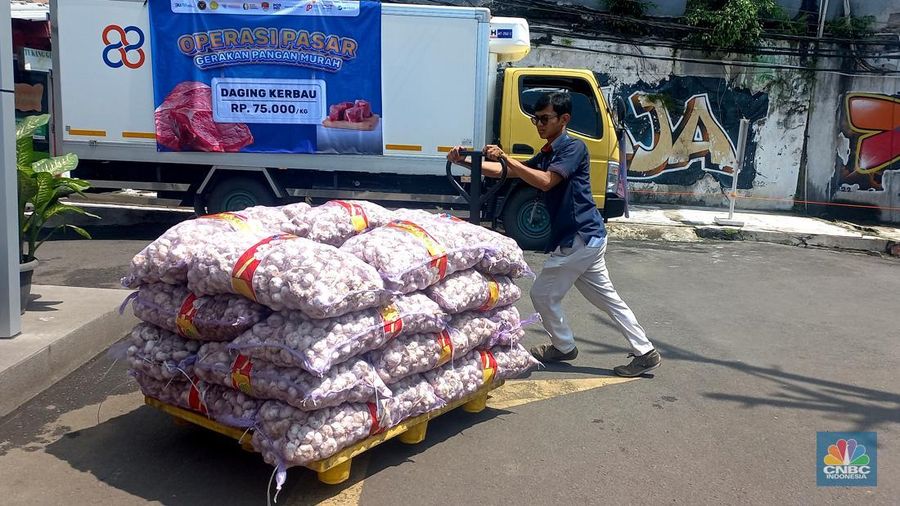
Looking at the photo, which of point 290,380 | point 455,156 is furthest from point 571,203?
point 290,380

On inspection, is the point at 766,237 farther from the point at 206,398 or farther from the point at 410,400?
the point at 206,398

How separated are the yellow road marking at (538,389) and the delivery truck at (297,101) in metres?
4.73

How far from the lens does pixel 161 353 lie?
3.38 meters

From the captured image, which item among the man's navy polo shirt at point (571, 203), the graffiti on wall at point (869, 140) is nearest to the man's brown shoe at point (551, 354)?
the man's navy polo shirt at point (571, 203)

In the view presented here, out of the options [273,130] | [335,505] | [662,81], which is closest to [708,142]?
[662,81]

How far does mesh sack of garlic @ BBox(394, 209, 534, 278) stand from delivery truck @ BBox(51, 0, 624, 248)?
522 centimetres

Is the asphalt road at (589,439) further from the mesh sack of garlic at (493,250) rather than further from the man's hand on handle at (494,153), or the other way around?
the man's hand on handle at (494,153)

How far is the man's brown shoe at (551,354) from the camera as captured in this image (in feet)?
16.5

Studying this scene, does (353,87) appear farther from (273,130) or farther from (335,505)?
(335,505)

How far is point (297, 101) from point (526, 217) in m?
3.40

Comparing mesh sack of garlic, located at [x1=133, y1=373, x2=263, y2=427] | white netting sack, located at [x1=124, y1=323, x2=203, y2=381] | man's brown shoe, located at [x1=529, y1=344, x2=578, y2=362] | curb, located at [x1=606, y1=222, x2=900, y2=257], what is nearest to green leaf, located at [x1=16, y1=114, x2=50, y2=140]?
white netting sack, located at [x1=124, y1=323, x2=203, y2=381]

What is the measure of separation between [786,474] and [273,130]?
7397mm

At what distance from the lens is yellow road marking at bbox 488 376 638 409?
4.39m

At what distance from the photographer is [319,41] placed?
888 cm
